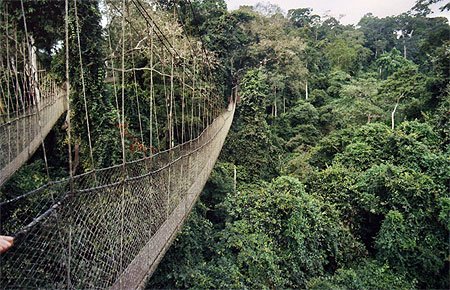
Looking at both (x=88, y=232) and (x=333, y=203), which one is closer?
(x=88, y=232)

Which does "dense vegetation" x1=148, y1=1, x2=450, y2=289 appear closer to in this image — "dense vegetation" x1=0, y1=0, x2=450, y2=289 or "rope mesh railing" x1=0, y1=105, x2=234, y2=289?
"dense vegetation" x1=0, y1=0, x2=450, y2=289

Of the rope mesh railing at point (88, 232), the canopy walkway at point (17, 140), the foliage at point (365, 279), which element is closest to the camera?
the rope mesh railing at point (88, 232)

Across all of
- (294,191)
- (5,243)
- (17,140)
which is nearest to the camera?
(5,243)

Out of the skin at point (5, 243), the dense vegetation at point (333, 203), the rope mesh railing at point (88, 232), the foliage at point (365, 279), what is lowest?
the foliage at point (365, 279)

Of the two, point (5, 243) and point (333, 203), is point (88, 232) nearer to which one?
point (5, 243)

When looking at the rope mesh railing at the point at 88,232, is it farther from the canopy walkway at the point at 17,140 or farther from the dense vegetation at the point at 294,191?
the dense vegetation at the point at 294,191

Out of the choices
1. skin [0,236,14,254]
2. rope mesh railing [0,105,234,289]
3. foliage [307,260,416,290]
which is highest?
skin [0,236,14,254]

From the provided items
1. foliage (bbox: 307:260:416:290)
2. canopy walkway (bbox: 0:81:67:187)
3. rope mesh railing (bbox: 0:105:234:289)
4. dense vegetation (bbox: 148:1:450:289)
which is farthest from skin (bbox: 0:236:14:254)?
foliage (bbox: 307:260:416:290)

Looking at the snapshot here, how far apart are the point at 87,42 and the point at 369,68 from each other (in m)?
17.4

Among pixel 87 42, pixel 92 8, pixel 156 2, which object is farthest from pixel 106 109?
pixel 156 2

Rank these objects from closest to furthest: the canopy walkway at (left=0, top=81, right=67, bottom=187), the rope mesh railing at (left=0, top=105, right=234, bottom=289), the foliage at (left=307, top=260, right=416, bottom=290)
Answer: the rope mesh railing at (left=0, top=105, right=234, bottom=289), the canopy walkway at (left=0, top=81, right=67, bottom=187), the foliage at (left=307, top=260, right=416, bottom=290)

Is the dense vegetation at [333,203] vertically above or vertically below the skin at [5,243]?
below

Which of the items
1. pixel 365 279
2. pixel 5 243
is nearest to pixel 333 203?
pixel 365 279

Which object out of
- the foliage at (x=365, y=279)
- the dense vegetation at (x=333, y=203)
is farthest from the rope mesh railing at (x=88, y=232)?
the foliage at (x=365, y=279)
